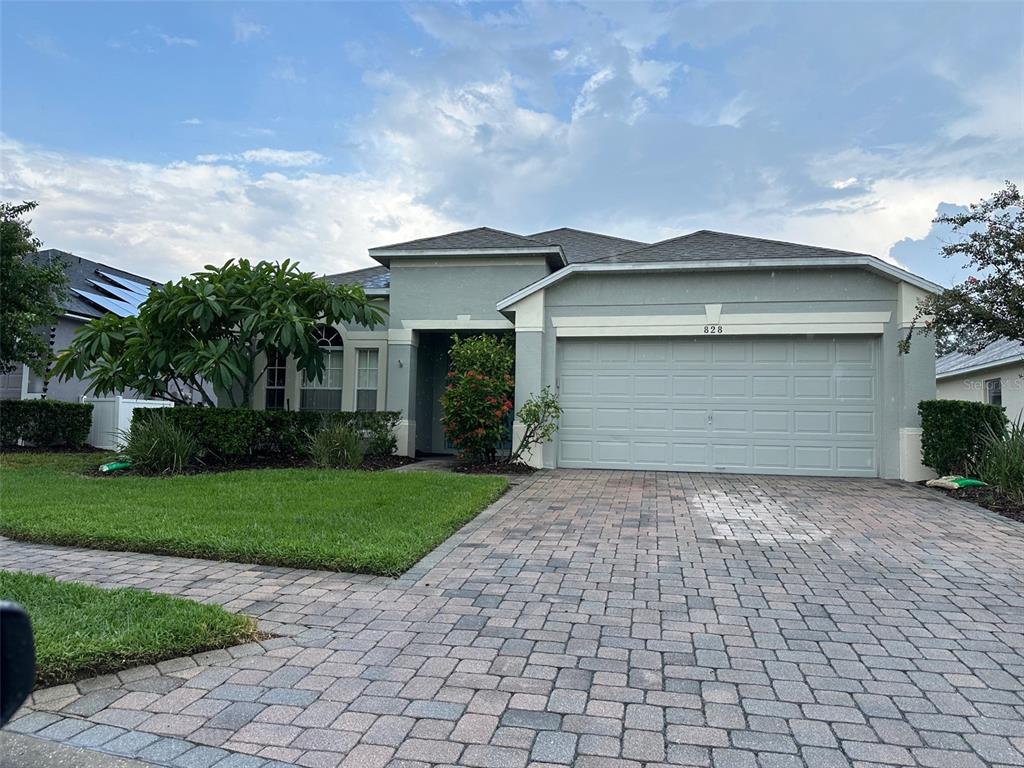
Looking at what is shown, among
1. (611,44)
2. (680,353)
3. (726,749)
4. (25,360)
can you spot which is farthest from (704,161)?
(25,360)

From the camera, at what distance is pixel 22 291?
12.3 metres

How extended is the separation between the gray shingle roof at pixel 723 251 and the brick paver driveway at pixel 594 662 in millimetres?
6474

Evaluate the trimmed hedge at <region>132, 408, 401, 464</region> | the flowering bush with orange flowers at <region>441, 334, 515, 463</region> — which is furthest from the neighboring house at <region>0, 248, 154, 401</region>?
the flowering bush with orange flowers at <region>441, 334, 515, 463</region>

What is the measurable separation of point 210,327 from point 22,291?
405 cm

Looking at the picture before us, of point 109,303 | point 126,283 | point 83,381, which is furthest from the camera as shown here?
point 126,283

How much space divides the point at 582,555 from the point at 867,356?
324 inches

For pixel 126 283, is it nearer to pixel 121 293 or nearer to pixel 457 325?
pixel 121 293

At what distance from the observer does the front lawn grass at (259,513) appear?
5.38 meters

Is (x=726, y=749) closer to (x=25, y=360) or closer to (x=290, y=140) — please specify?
(x=290, y=140)

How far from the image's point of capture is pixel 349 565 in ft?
16.4

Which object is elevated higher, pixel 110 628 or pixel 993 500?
pixel 993 500

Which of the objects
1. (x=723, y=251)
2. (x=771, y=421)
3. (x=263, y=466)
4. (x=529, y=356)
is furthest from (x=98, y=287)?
(x=771, y=421)

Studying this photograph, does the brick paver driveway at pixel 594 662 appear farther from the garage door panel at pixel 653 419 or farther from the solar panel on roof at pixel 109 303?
the solar panel on roof at pixel 109 303

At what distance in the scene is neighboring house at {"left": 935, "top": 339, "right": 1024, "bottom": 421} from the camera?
49.5ft
